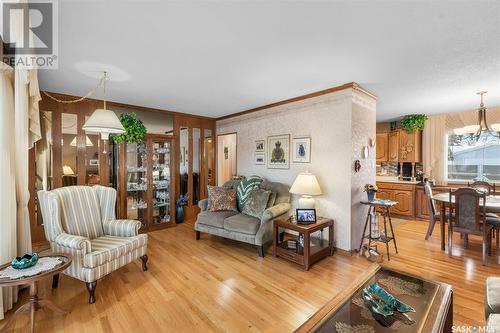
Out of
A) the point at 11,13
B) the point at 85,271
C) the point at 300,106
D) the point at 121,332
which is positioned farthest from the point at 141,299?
the point at 300,106

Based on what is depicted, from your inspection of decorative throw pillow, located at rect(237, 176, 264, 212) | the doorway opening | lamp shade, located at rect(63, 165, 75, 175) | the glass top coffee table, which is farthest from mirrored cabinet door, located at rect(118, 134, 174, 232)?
the glass top coffee table

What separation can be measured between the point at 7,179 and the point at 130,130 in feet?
7.20

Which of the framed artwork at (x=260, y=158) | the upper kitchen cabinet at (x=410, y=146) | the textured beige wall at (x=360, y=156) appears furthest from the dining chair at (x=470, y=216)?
the framed artwork at (x=260, y=158)

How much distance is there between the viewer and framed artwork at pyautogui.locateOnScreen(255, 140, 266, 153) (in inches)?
180

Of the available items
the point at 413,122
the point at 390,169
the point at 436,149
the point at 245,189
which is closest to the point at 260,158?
the point at 245,189

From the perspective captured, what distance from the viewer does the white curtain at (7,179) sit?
198 centimetres

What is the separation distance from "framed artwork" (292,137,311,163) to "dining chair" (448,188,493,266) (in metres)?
2.05

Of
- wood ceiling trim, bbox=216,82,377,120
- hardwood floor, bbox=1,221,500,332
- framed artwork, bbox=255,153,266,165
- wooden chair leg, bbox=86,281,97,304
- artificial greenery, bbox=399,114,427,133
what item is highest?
wood ceiling trim, bbox=216,82,377,120

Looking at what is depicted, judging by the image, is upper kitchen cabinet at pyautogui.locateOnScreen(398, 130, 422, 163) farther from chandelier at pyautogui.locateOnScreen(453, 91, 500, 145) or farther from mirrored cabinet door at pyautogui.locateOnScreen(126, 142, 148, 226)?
mirrored cabinet door at pyautogui.locateOnScreen(126, 142, 148, 226)

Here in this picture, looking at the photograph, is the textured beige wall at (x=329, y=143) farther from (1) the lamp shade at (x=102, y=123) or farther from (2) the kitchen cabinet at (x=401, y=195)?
(1) the lamp shade at (x=102, y=123)

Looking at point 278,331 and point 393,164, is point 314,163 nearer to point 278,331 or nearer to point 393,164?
point 278,331

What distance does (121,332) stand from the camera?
183cm

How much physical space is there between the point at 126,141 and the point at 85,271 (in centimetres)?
254

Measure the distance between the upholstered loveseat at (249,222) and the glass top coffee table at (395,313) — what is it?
5.16 ft
